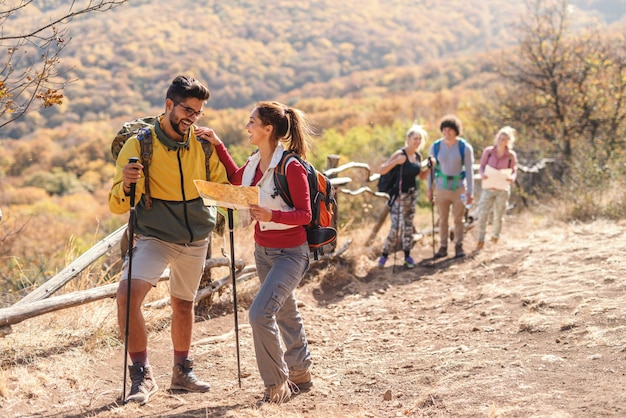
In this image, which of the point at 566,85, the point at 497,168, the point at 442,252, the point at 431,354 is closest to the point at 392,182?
the point at 442,252

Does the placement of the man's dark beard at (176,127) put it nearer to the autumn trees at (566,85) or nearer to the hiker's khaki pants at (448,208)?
Result: the hiker's khaki pants at (448,208)

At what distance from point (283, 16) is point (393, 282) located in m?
94.3

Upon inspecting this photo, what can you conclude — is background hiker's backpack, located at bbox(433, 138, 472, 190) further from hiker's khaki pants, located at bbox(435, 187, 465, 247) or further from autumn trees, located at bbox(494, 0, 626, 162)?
autumn trees, located at bbox(494, 0, 626, 162)

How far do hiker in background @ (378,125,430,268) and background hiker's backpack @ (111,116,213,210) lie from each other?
4161 millimetres

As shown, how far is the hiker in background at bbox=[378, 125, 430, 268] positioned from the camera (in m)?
8.28

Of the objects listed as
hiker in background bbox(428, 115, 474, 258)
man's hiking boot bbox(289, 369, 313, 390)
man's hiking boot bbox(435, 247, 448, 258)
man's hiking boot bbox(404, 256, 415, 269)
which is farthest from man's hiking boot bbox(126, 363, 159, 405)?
man's hiking boot bbox(435, 247, 448, 258)

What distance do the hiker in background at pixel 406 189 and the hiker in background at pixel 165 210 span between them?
4218 millimetres

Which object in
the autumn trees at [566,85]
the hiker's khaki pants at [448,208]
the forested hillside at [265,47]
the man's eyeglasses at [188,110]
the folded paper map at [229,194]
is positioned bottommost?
the hiker's khaki pants at [448,208]

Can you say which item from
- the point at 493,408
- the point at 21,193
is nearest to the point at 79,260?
the point at 493,408

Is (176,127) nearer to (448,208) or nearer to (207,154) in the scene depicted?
(207,154)

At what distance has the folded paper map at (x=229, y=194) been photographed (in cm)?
390

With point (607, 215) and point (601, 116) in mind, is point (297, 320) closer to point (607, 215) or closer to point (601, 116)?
point (607, 215)

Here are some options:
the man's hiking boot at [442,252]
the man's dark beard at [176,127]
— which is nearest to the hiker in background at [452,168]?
the man's hiking boot at [442,252]

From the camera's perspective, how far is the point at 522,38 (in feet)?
58.0
